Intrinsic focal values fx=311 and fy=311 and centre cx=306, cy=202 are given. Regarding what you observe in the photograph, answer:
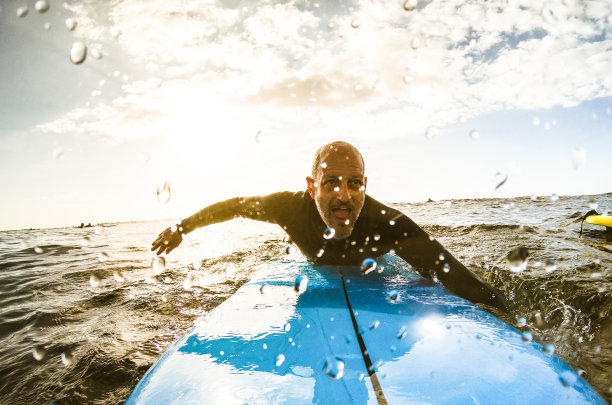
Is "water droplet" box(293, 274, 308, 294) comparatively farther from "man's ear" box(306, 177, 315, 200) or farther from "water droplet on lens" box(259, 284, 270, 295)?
"man's ear" box(306, 177, 315, 200)

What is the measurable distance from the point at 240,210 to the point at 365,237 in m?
1.59

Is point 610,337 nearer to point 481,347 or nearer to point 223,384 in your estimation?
point 481,347

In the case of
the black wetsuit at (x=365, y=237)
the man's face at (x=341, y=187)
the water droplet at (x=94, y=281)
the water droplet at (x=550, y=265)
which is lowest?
the water droplet at (x=94, y=281)

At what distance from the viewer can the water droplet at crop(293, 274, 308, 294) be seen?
2873 mm

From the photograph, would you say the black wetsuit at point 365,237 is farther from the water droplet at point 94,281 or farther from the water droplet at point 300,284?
the water droplet at point 94,281

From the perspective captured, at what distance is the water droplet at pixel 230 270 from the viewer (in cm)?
534

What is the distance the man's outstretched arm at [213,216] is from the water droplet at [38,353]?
126 centimetres

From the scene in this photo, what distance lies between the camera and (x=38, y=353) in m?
2.79

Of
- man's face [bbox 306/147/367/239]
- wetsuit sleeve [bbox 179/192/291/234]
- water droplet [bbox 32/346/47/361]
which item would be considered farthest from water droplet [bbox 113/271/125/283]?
man's face [bbox 306/147/367/239]

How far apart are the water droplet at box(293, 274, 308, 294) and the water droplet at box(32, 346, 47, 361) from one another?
89.9 inches

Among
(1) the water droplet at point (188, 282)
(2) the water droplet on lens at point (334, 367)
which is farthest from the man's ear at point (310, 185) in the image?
(1) the water droplet at point (188, 282)

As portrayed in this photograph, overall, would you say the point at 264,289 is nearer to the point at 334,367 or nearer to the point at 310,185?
the point at 310,185

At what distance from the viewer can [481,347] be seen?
1721 millimetres

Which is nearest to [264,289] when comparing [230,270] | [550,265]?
[230,270]
